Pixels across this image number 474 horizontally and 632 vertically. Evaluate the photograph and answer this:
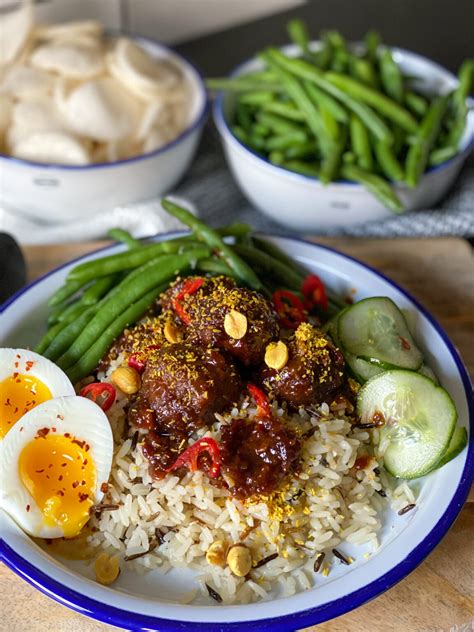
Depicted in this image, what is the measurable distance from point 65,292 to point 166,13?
10.1ft

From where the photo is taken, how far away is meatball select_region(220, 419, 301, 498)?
2.24 m

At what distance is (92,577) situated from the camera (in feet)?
7.29

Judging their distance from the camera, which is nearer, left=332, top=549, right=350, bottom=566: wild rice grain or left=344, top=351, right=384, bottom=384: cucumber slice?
left=332, top=549, right=350, bottom=566: wild rice grain

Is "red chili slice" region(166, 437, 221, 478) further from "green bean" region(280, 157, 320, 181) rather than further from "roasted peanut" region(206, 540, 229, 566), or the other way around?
"green bean" region(280, 157, 320, 181)

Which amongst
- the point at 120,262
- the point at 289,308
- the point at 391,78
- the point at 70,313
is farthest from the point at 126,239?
the point at 391,78

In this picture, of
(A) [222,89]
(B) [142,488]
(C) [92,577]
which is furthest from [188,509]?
(A) [222,89]

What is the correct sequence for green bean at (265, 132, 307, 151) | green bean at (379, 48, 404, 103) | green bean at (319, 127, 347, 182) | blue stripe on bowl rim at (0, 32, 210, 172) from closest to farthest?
blue stripe on bowl rim at (0, 32, 210, 172) < green bean at (319, 127, 347, 182) < green bean at (265, 132, 307, 151) < green bean at (379, 48, 404, 103)

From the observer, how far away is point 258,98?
4.13 meters

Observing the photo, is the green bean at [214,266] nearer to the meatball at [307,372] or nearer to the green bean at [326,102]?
the meatball at [307,372]

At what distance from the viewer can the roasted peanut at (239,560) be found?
2203 millimetres

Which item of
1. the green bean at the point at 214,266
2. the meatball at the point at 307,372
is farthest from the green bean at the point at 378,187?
the meatball at the point at 307,372

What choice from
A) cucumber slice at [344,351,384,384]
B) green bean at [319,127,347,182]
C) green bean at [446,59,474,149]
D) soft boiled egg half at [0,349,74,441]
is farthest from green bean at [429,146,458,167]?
soft boiled egg half at [0,349,74,441]

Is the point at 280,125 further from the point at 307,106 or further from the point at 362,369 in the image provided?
the point at 362,369

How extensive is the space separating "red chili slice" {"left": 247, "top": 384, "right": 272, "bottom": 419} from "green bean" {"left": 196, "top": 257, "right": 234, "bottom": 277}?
0.58 meters
